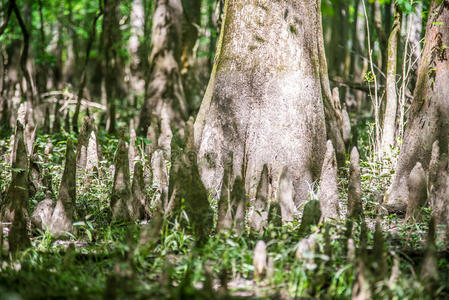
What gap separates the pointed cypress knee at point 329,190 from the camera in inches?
135

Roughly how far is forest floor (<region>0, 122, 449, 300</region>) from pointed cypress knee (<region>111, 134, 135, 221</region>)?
0.14 m

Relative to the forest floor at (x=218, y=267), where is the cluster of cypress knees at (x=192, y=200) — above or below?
above

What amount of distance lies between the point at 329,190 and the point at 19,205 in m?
2.21

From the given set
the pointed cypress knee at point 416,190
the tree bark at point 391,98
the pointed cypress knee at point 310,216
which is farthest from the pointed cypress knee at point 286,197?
the tree bark at point 391,98

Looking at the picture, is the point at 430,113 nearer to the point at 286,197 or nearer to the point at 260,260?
the point at 286,197

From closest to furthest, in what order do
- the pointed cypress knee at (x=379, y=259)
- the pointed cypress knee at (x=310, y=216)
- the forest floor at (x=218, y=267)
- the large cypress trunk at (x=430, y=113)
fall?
1. the forest floor at (x=218, y=267)
2. the pointed cypress knee at (x=379, y=259)
3. the pointed cypress knee at (x=310, y=216)
4. the large cypress trunk at (x=430, y=113)

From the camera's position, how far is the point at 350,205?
3.46 meters

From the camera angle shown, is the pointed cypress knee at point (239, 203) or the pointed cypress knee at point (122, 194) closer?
the pointed cypress knee at point (239, 203)

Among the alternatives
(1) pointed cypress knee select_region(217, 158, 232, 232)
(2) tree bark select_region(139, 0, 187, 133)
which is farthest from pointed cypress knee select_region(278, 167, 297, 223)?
(2) tree bark select_region(139, 0, 187, 133)

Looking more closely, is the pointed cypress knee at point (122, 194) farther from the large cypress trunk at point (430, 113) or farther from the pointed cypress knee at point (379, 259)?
the large cypress trunk at point (430, 113)

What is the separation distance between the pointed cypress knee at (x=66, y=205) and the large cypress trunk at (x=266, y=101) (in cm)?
124

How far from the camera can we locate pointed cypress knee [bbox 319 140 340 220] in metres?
3.44

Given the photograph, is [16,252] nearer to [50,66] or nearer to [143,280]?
[143,280]

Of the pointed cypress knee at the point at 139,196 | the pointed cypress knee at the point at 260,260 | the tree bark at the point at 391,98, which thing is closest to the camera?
the pointed cypress knee at the point at 260,260
